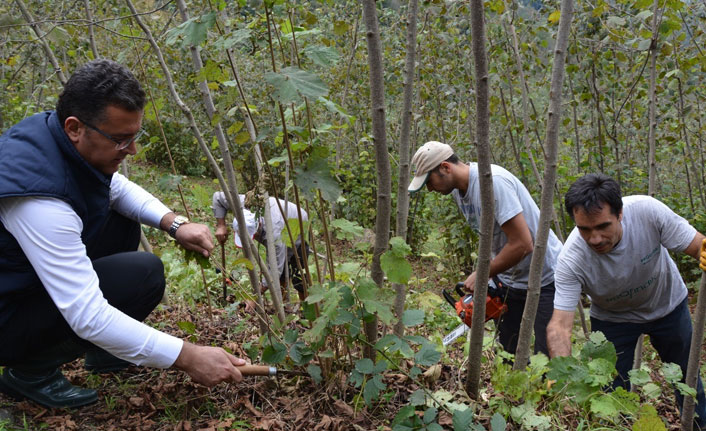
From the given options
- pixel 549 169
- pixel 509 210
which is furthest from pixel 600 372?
pixel 509 210

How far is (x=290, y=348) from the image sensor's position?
6.70 ft

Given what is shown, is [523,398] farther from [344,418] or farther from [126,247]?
[126,247]

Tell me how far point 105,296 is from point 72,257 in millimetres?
462

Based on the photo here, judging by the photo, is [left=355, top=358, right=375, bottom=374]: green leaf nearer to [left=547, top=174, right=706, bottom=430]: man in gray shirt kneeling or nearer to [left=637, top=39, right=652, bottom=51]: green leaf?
[left=547, top=174, right=706, bottom=430]: man in gray shirt kneeling

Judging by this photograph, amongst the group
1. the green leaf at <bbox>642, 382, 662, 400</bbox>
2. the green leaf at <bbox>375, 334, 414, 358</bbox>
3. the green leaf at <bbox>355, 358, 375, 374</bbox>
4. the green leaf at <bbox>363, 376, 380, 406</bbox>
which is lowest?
the green leaf at <bbox>642, 382, 662, 400</bbox>

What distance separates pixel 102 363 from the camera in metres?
2.49

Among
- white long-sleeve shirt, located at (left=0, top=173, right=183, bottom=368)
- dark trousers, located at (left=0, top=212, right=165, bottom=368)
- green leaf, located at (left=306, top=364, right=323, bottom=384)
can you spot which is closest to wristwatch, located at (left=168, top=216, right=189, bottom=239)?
dark trousers, located at (left=0, top=212, right=165, bottom=368)

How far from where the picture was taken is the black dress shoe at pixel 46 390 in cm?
221

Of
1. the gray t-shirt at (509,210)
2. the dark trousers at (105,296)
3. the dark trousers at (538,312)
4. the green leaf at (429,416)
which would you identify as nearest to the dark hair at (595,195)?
the gray t-shirt at (509,210)

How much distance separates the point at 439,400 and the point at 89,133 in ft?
5.38

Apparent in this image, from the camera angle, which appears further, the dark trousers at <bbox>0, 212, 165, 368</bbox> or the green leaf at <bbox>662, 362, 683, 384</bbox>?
the dark trousers at <bbox>0, 212, 165, 368</bbox>

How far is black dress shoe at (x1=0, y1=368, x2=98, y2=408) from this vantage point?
2209mm

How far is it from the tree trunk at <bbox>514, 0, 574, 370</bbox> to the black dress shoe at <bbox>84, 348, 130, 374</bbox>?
1.83 metres

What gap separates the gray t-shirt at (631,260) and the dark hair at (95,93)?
2406mm
